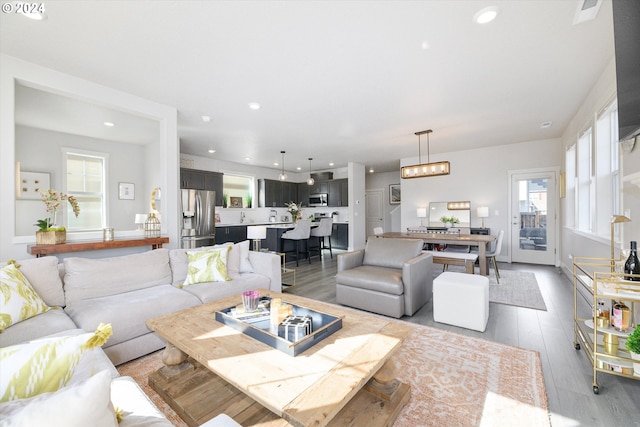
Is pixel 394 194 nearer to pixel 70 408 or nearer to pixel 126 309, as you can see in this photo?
pixel 126 309

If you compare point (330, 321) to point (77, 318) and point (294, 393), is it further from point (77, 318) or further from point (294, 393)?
point (77, 318)

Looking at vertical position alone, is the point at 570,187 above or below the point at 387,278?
above

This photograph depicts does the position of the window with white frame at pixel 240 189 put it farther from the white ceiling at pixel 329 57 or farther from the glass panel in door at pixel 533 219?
the glass panel in door at pixel 533 219

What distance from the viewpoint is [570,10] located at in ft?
6.65

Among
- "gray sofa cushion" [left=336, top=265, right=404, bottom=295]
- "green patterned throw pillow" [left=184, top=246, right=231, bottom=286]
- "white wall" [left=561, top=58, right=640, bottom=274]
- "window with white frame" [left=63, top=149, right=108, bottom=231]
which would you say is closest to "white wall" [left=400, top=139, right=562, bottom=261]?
"white wall" [left=561, top=58, right=640, bottom=274]

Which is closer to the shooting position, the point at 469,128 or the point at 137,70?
the point at 137,70

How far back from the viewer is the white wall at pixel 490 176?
19.3 ft

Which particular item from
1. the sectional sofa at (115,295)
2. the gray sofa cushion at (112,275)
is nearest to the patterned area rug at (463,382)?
the sectional sofa at (115,295)

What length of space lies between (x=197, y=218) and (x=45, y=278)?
3.48 meters

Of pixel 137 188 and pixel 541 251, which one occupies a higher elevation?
pixel 137 188

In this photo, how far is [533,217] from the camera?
604cm

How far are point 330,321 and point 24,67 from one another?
377 cm

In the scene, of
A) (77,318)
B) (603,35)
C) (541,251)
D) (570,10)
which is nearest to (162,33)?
(77,318)

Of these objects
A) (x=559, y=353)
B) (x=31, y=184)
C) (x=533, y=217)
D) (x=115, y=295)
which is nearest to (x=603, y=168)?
(x=559, y=353)
